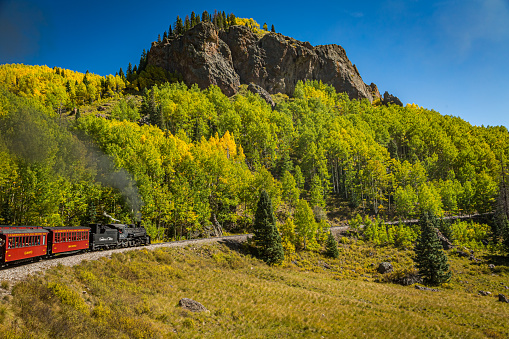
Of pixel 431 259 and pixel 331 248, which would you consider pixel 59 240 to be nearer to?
pixel 331 248

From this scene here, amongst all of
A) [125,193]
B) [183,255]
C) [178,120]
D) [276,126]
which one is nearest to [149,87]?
[178,120]

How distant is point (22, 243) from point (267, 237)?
27091 mm

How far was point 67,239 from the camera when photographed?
2308 cm

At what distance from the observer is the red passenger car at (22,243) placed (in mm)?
16609

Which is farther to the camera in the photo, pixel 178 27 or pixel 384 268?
pixel 178 27

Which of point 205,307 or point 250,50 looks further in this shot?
point 250,50

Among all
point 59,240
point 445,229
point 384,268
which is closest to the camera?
point 59,240

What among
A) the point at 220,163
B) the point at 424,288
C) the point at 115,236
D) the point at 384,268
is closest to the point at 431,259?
the point at 424,288

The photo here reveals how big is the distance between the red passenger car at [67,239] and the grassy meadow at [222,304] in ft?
10.3

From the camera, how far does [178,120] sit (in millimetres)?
77438

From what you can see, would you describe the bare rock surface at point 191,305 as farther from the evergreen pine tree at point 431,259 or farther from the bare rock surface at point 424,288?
the evergreen pine tree at point 431,259

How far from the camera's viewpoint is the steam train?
1711 cm

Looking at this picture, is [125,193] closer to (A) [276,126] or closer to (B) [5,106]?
(B) [5,106]

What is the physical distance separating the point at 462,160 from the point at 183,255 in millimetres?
89844
